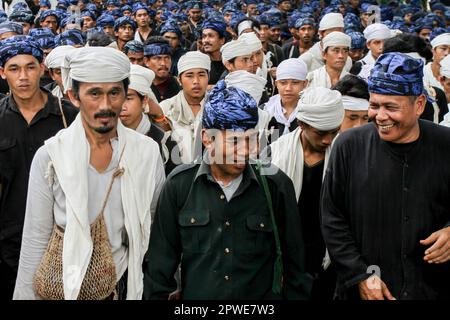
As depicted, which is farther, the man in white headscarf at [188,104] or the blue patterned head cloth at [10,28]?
→ the blue patterned head cloth at [10,28]

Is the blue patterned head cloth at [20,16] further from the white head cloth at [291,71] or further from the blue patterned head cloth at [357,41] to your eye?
the white head cloth at [291,71]

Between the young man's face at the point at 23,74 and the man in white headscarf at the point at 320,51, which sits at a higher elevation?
the young man's face at the point at 23,74

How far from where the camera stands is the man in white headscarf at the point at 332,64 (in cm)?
834

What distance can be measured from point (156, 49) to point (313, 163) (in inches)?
177

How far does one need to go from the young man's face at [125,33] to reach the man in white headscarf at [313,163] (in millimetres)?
8295

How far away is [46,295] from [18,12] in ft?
37.1

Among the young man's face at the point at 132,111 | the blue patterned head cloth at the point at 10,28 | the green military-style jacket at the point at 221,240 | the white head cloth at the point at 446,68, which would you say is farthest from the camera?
the blue patterned head cloth at the point at 10,28

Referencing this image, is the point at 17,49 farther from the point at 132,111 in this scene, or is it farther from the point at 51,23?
the point at 51,23

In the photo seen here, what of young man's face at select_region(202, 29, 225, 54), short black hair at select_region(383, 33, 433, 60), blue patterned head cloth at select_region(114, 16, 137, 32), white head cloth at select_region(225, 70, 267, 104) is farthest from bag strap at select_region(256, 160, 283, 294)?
blue patterned head cloth at select_region(114, 16, 137, 32)

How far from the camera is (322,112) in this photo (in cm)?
472

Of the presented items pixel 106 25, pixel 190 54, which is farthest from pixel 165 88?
pixel 106 25

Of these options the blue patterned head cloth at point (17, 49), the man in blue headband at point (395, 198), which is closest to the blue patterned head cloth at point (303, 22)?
the blue patterned head cloth at point (17, 49)

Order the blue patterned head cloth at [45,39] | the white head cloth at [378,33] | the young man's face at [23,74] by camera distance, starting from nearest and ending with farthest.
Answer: the young man's face at [23,74]
the blue patterned head cloth at [45,39]
the white head cloth at [378,33]

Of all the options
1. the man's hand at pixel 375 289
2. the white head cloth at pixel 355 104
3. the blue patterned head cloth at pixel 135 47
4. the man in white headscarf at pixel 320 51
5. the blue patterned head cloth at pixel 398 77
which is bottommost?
the man's hand at pixel 375 289
